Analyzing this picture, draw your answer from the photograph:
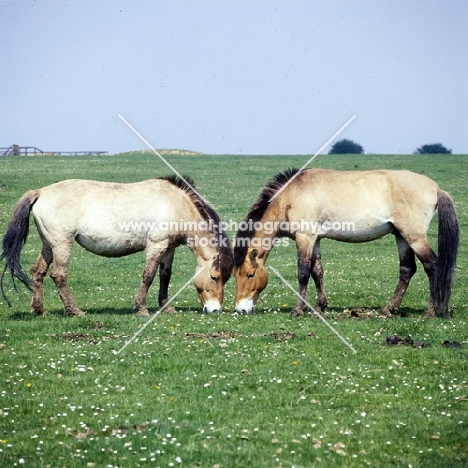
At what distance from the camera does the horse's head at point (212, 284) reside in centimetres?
1479

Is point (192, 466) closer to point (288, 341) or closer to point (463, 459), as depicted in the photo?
point (463, 459)

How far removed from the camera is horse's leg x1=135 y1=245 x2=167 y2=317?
14656mm

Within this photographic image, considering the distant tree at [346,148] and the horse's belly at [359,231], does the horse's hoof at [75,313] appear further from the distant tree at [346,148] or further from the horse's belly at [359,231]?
the distant tree at [346,148]

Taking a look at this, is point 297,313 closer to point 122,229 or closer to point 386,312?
point 386,312

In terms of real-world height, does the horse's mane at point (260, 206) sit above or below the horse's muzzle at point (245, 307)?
above

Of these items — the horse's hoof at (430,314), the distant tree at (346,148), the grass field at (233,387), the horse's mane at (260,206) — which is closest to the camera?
the grass field at (233,387)

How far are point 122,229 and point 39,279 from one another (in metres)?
1.80

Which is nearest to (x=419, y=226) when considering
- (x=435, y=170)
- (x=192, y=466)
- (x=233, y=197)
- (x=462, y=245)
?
(x=192, y=466)

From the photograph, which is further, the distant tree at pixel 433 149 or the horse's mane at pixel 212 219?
the distant tree at pixel 433 149

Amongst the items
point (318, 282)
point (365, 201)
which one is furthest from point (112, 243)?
point (365, 201)

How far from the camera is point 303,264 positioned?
14.8 m

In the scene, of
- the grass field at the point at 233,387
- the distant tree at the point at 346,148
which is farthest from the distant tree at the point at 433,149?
the grass field at the point at 233,387

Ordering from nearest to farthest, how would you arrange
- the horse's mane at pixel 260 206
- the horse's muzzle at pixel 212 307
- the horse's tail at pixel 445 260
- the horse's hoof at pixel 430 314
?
the horse's tail at pixel 445 260 < the horse's hoof at pixel 430 314 < the horse's muzzle at pixel 212 307 < the horse's mane at pixel 260 206

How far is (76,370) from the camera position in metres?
10.5
